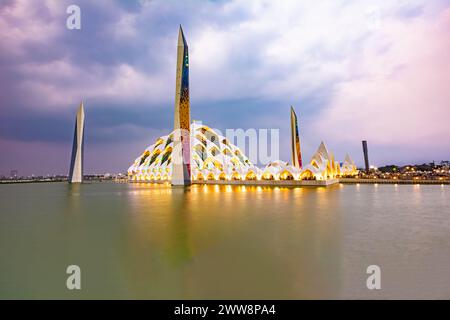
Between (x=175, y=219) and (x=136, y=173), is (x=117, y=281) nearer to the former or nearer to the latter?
(x=175, y=219)

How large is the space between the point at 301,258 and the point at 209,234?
3.59 metres

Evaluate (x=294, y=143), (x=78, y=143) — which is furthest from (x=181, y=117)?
(x=78, y=143)

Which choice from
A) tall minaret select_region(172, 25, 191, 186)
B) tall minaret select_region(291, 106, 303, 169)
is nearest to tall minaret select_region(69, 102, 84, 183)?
tall minaret select_region(172, 25, 191, 186)

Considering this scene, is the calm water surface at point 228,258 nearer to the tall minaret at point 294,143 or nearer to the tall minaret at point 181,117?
the tall minaret at point 181,117

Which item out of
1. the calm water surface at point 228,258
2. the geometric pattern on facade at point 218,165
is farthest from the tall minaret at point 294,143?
the calm water surface at point 228,258

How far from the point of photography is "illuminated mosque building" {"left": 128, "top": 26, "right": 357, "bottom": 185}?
40375mm

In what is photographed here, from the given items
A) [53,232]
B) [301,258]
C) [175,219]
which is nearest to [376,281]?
[301,258]

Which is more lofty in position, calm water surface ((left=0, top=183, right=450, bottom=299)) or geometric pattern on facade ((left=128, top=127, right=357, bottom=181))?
geometric pattern on facade ((left=128, top=127, right=357, bottom=181))

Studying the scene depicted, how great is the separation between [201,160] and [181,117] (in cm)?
2265

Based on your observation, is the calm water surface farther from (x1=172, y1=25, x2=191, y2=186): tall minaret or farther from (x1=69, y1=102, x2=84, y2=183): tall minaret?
(x1=69, y1=102, x2=84, y2=183): tall minaret

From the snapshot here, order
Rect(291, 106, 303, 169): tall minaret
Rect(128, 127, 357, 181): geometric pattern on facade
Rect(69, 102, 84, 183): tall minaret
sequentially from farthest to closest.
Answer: Rect(69, 102, 84, 183): tall minaret, Rect(128, 127, 357, 181): geometric pattern on facade, Rect(291, 106, 303, 169): tall minaret

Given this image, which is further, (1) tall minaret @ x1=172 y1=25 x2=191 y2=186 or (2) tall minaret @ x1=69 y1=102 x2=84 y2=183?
(2) tall minaret @ x1=69 y1=102 x2=84 y2=183

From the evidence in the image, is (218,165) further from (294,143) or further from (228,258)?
(228,258)
